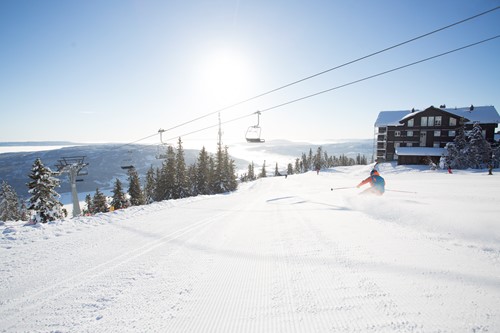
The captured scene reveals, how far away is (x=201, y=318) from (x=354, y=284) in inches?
88.9

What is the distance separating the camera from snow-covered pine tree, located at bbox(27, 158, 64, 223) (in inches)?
1011

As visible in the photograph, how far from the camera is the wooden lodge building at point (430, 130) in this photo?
1662 inches

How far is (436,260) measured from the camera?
379 centimetres

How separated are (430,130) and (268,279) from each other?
56.1 m

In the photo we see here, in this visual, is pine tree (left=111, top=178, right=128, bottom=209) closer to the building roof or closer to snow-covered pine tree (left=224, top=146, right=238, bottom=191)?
snow-covered pine tree (left=224, top=146, right=238, bottom=191)

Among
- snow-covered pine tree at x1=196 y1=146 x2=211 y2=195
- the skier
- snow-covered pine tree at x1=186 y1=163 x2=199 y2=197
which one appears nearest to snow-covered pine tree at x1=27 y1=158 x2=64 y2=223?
snow-covered pine tree at x1=186 y1=163 x2=199 y2=197

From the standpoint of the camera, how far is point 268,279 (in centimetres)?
370

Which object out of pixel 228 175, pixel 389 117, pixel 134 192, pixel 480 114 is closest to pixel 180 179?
pixel 228 175

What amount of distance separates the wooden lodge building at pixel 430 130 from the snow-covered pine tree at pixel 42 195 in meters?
56.8

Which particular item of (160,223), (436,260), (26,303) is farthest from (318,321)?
(160,223)

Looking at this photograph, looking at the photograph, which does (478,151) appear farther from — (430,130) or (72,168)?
(72,168)

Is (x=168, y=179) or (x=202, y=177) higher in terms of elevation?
(x=168, y=179)

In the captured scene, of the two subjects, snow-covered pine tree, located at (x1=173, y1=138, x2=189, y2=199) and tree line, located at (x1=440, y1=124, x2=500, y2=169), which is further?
snow-covered pine tree, located at (x1=173, y1=138, x2=189, y2=199)

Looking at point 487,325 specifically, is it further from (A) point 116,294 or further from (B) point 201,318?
(A) point 116,294
